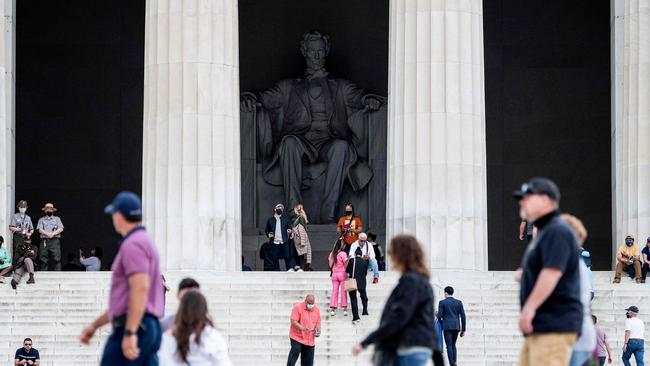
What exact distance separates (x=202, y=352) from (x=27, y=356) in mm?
15449

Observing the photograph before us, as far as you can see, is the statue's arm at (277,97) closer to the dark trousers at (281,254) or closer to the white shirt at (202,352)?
the dark trousers at (281,254)

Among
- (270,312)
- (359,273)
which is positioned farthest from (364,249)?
(270,312)

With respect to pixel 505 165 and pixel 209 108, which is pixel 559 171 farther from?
pixel 209 108

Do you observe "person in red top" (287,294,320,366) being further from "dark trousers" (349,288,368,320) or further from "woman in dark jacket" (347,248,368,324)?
"woman in dark jacket" (347,248,368,324)

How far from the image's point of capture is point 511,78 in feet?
189

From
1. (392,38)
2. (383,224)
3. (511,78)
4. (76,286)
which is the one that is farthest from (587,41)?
(76,286)

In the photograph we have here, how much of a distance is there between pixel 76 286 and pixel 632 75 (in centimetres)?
1557

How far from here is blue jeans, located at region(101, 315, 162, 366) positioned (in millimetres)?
14578

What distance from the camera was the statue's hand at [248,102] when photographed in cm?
5447

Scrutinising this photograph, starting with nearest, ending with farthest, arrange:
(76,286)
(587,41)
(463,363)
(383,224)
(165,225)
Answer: (463,363) < (76,286) < (165,225) < (383,224) < (587,41)

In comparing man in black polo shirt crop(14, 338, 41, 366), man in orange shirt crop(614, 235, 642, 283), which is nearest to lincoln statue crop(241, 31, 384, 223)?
man in orange shirt crop(614, 235, 642, 283)

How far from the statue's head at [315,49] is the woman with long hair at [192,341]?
38.9 m

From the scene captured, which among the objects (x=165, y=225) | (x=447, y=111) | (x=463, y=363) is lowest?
(x=463, y=363)

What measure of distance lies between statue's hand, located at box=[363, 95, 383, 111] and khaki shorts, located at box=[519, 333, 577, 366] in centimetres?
4002
